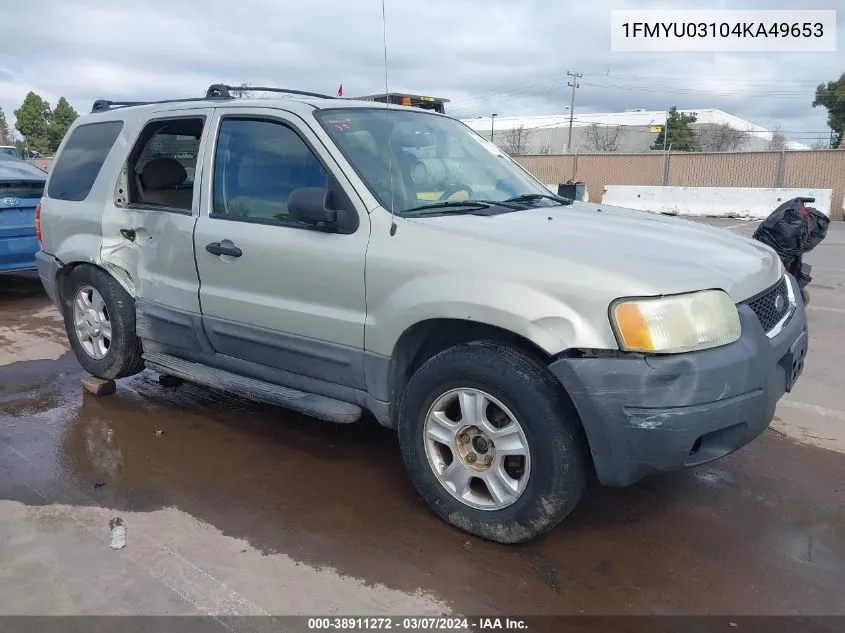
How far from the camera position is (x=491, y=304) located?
279 cm

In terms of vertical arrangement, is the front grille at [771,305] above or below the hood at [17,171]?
below

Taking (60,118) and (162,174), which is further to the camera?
(60,118)

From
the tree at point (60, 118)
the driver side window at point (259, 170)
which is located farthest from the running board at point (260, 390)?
the tree at point (60, 118)

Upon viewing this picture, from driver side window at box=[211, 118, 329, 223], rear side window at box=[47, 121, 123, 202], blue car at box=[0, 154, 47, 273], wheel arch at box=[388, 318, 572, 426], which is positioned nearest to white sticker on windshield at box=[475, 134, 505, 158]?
driver side window at box=[211, 118, 329, 223]

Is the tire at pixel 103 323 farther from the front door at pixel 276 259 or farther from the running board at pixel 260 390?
the front door at pixel 276 259

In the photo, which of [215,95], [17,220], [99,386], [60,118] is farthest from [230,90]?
[60,118]

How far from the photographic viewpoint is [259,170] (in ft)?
12.4

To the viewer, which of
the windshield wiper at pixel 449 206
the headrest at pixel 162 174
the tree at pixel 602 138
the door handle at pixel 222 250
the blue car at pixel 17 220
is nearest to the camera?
the windshield wiper at pixel 449 206

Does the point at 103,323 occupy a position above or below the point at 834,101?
below

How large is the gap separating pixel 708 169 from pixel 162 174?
23.6 meters

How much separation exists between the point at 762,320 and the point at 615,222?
85 cm

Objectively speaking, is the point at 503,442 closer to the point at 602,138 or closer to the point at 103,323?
the point at 103,323

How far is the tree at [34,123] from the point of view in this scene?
57.0 meters

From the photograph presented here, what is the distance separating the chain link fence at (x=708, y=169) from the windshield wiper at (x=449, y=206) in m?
17.0
